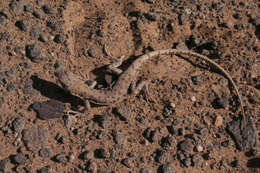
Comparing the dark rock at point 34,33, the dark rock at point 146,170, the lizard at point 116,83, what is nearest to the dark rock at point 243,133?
the lizard at point 116,83

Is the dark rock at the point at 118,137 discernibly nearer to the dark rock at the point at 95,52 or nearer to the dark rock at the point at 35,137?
the dark rock at the point at 35,137

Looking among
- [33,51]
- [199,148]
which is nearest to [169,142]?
[199,148]

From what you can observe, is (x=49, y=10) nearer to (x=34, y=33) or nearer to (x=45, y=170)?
(x=34, y=33)

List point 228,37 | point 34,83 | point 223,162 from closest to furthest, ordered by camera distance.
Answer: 1. point 223,162
2. point 34,83
3. point 228,37

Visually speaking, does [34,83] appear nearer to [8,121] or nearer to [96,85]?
[8,121]

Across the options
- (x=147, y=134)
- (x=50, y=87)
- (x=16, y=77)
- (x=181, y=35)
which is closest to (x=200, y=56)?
(x=181, y=35)
